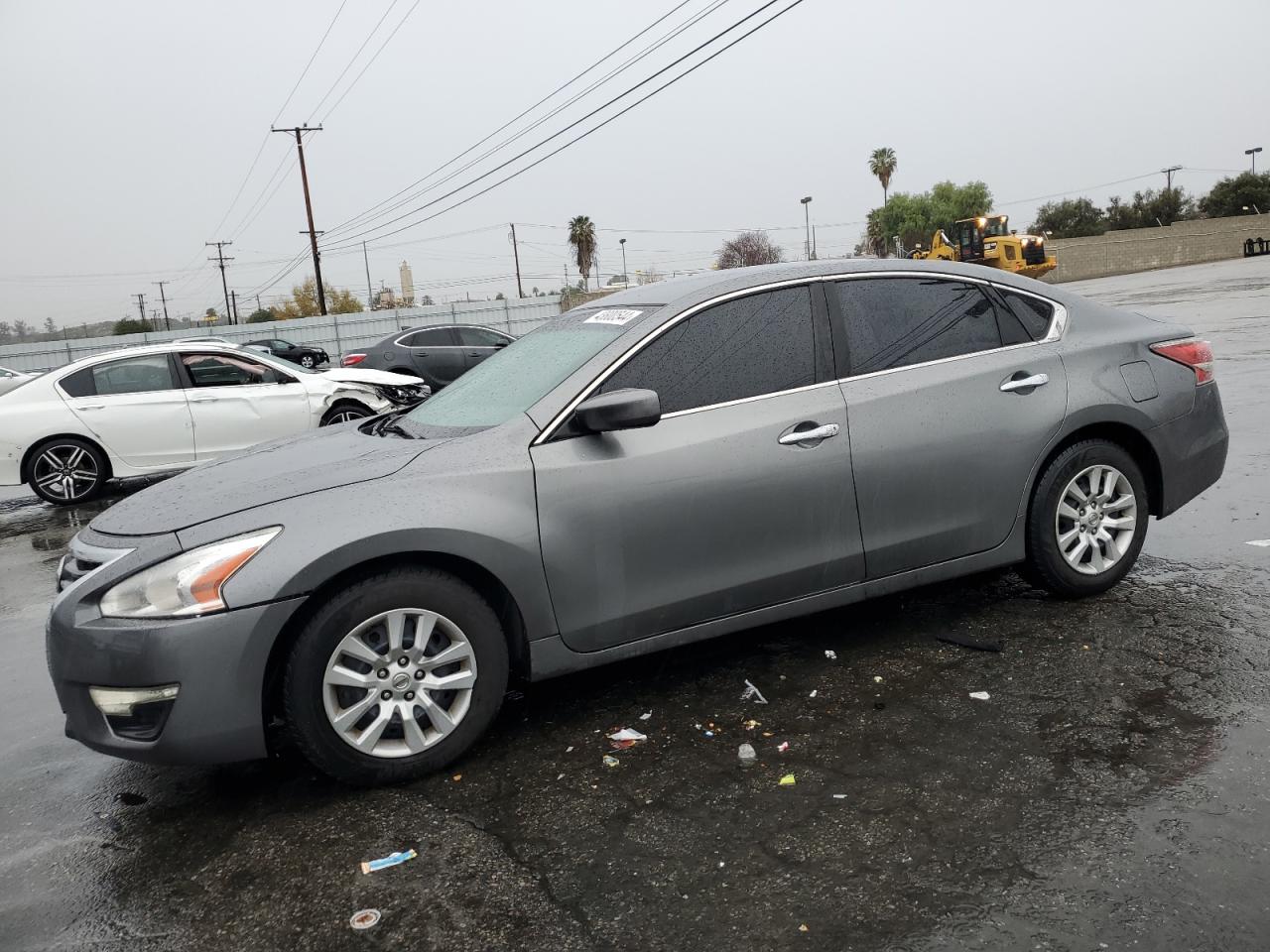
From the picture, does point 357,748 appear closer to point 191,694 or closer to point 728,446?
point 191,694

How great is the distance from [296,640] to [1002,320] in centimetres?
336

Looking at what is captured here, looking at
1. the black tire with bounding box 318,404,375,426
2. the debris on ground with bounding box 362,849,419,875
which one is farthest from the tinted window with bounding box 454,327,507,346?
the debris on ground with bounding box 362,849,419,875

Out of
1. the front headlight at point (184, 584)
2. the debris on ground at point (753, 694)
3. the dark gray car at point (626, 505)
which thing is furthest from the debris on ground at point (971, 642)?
the front headlight at point (184, 584)

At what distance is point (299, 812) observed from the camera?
344 cm

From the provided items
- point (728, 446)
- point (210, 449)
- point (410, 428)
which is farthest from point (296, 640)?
point (210, 449)

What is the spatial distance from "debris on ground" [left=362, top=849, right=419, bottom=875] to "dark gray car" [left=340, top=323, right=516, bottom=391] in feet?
51.6

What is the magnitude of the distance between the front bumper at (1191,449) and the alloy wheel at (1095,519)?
0.23m

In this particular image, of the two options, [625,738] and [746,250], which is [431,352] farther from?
[746,250]

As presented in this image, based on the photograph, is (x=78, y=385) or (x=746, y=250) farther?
(x=746, y=250)

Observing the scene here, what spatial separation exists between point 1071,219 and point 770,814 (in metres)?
102

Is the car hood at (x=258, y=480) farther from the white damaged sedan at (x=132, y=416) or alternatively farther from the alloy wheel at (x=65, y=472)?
the alloy wheel at (x=65, y=472)

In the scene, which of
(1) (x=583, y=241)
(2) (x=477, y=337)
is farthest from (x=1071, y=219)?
(2) (x=477, y=337)

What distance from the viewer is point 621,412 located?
12.0ft

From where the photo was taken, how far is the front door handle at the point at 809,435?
4035mm
